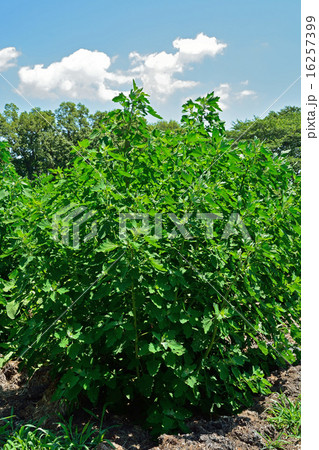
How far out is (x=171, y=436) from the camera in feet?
9.52

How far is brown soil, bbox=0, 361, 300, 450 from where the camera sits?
289cm

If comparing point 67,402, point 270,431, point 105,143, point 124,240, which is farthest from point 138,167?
point 270,431

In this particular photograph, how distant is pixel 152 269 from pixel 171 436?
127 centimetres

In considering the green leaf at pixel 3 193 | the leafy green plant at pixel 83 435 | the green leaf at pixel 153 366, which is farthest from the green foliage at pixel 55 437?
the green leaf at pixel 3 193

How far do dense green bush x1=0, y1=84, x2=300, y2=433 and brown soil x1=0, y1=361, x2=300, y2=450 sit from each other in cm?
14

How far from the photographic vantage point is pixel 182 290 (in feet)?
9.89

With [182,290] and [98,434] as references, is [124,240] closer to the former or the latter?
[182,290]

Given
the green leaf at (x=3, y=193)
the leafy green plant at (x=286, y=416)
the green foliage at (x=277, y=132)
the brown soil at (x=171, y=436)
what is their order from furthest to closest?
the green foliage at (x=277, y=132)
the green leaf at (x=3, y=193)
the leafy green plant at (x=286, y=416)
the brown soil at (x=171, y=436)

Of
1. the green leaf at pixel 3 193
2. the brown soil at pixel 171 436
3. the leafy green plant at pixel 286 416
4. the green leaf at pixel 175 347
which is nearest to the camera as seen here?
the green leaf at pixel 175 347

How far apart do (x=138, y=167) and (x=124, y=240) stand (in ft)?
2.49

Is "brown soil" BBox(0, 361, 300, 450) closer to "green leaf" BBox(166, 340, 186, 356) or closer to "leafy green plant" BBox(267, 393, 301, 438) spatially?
"leafy green plant" BBox(267, 393, 301, 438)

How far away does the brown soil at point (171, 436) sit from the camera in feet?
9.47

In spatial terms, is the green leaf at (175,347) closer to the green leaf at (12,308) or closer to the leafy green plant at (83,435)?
the leafy green plant at (83,435)

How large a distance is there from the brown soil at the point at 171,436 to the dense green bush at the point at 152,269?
0.14 m
